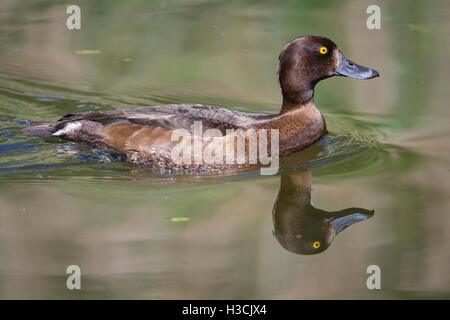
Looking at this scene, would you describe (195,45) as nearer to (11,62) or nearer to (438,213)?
(11,62)

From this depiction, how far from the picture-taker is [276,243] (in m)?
5.95

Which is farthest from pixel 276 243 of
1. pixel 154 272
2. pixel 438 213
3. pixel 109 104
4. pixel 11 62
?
pixel 11 62

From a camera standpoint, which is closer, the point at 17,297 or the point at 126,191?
the point at 17,297

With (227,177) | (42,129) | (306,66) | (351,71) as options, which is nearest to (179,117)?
(227,177)

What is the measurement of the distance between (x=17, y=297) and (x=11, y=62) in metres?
6.20

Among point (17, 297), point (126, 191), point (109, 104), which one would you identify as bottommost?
point (17, 297)

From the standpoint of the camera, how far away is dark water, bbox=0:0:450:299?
18.0 ft

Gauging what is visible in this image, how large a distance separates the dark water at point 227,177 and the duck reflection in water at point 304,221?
18 mm

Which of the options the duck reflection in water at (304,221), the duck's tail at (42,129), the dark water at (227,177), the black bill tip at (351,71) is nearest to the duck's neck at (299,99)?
the black bill tip at (351,71)

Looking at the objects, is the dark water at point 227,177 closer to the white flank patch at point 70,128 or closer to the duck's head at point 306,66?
the white flank patch at point 70,128

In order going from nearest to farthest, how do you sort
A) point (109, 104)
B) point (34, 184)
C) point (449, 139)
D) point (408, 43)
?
point (34, 184), point (449, 139), point (109, 104), point (408, 43)

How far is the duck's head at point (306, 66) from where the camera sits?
306 inches

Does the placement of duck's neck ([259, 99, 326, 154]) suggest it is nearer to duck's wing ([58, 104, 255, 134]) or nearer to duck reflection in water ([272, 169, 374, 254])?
duck's wing ([58, 104, 255, 134])

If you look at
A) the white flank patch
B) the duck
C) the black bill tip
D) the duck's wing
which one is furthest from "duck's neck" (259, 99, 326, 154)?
the white flank patch
